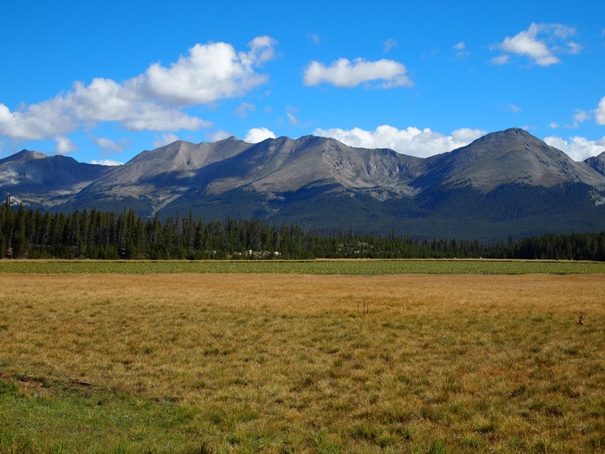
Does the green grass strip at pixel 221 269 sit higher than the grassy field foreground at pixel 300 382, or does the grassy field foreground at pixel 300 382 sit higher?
the grassy field foreground at pixel 300 382

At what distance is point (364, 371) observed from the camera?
1585 centimetres

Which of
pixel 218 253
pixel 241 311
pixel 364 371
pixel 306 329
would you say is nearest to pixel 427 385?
pixel 364 371

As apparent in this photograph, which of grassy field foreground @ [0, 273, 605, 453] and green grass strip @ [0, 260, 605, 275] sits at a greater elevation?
grassy field foreground @ [0, 273, 605, 453]

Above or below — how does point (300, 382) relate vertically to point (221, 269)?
above

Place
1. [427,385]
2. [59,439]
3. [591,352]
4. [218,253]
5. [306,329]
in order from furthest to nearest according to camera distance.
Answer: [218,253] < [306,329] < [591,352] < [427,385] < [59,439]

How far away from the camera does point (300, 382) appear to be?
14.8 m

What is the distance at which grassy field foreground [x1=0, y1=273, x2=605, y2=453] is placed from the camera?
1017 cm

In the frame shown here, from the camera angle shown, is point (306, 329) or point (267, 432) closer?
point (267, 432)

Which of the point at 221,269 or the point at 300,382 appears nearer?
the point at 300,382

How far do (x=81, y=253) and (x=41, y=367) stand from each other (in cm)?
14244

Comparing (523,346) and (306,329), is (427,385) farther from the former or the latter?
(306,329)

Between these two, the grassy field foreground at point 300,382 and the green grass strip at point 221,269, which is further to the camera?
the green grass strip at point 221,269

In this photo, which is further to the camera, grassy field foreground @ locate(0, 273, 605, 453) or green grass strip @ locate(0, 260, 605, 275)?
green grass strip @ locate(0, 260, 605, 275)

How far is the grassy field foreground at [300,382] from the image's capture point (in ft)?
33.4
